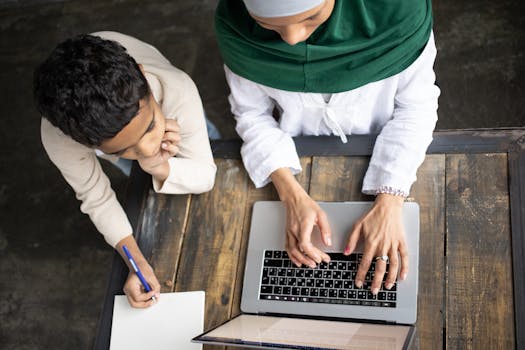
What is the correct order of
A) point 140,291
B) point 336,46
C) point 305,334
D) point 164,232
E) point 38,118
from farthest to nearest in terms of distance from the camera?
point 38,118 → point 164,232 → point 140,291 → point 336,46 → point 305,334

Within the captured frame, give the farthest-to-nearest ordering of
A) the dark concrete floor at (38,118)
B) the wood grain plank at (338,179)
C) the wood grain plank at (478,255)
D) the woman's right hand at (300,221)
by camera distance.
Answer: the dark concrete floor at (38,118)
the wood grain plank at (338,179)
the woman's right hand at (300,221)
the wood grain plank at (478,255)

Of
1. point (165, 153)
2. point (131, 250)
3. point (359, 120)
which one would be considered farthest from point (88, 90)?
point (359, 120)

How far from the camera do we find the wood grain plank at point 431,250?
1.03 meters

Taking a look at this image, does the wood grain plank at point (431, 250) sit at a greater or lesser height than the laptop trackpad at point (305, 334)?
greater

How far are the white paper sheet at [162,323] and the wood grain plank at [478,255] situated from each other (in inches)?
20.9

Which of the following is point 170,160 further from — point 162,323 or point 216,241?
point 162,323

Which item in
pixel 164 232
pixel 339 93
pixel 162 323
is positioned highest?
pixel 339 93

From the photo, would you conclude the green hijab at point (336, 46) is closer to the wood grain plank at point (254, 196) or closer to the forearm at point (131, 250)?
the wood grain plank at point (254, 196)

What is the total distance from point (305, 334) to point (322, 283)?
156mm

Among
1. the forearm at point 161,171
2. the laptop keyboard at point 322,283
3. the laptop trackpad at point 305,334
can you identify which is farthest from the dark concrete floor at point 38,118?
the laptop trackpad at point 305,334

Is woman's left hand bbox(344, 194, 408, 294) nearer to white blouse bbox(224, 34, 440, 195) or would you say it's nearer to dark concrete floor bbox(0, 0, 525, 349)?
white blouse bbox(224, 34, 440, 195)

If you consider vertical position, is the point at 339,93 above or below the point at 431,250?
above

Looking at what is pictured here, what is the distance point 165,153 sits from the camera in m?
1.27

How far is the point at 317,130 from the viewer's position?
136cm
